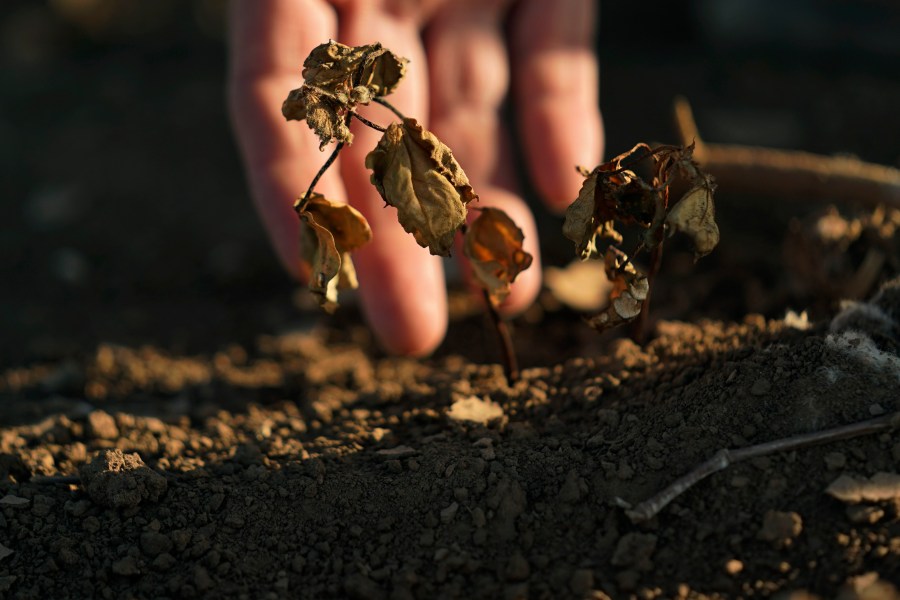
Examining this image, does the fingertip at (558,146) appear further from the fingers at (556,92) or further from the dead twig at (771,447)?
the dead twig at (771,447)

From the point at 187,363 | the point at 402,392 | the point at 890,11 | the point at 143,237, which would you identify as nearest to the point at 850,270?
the point at 402,392

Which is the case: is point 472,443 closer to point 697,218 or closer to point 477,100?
point 697,218

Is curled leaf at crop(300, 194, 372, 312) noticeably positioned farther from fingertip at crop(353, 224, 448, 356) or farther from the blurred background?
the blurred background

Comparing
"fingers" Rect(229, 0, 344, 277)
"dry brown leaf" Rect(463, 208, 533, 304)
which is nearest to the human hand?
"fingers" Rect(229, 0, 344, 277)

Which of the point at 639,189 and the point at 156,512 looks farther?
the point at 156,512

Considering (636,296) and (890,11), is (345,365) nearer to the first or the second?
(636,296)

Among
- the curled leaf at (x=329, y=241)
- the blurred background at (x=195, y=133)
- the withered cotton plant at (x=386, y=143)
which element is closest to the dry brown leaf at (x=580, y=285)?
the blurred background at (x=195, y=133)

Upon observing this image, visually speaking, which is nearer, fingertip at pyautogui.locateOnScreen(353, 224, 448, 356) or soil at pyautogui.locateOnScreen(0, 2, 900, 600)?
soil at pyautogui.locateOnScreen(0, 2, 900, 600)
